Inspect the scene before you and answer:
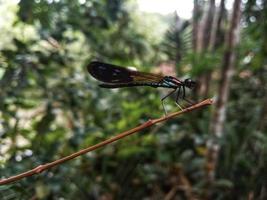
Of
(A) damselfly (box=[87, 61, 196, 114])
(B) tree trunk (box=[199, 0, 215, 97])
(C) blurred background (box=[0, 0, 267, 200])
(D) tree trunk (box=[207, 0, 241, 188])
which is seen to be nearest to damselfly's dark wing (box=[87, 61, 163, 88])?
(A) damselfly (box=[87, 61, 196, 114])

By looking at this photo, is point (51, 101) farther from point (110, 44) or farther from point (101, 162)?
point (110, 44)

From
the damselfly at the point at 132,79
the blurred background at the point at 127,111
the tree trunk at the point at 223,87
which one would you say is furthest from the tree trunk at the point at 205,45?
the damselfly at the point at 132,79

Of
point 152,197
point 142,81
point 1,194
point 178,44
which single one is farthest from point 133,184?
point 142,81

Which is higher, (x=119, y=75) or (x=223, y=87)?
(x=223, y=87)

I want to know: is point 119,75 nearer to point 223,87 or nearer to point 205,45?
point 223,87

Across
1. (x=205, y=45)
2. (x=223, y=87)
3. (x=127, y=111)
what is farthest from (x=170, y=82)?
(x=205, y=45)

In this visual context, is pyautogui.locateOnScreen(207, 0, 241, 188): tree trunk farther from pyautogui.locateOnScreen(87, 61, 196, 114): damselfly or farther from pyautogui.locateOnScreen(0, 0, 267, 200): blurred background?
pyautogui.locateOnScreen(87, 61, 196, 114): damselfly
